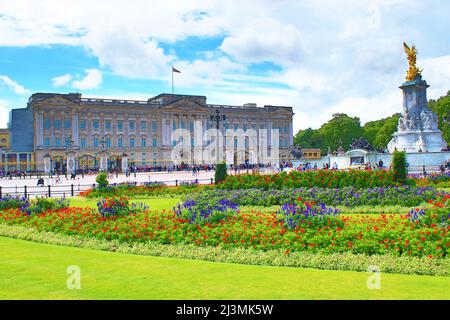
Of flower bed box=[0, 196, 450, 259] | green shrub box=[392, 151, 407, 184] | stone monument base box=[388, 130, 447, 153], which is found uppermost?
stone monument base box=[388, 130, 447, 153]

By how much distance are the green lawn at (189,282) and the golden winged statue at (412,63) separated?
43.8 m

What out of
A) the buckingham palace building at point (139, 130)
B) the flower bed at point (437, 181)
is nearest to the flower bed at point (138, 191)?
the flower bed at point (437, 181)

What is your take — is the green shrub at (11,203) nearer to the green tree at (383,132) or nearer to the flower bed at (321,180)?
the flower bed at (321,180)

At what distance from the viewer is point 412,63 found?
4859 centimetres

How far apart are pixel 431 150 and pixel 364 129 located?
65.7 metres

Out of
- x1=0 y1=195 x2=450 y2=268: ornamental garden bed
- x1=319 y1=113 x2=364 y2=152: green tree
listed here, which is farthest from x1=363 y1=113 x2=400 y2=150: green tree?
x1=0 y1=195 x2=450 y2=268: ornamental garden bed

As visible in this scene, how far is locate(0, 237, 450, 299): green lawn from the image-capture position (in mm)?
6222

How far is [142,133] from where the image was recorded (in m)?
89.9

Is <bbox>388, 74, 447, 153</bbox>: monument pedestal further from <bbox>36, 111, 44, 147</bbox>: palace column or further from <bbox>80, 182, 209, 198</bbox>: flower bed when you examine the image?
<bbox>36, 111, 44, 147</bbox>: palace column

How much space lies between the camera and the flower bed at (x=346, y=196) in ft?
54.5

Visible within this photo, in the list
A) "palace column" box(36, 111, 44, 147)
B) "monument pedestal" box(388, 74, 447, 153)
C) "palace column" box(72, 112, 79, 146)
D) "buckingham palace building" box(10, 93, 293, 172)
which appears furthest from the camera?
"palace column" box(72, 112, 79, 146)

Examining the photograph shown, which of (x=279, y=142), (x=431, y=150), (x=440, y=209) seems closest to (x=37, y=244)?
(x=440, y=209)

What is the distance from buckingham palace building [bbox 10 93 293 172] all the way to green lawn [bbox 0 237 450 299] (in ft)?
215
